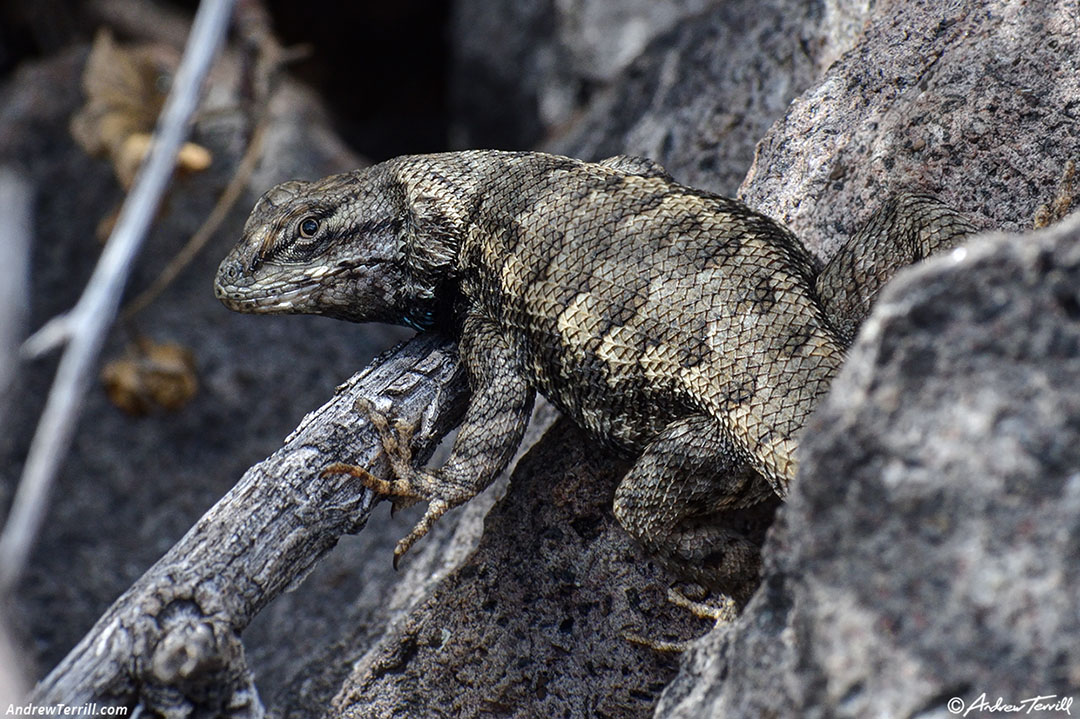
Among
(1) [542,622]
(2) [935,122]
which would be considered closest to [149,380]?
(1) [542,622]

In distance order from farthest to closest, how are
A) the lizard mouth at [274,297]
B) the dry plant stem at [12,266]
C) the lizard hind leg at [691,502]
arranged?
the dry plant stem at [12,266] < the lizard mouth at [274,297] < the lizard hind leg at [691,502]

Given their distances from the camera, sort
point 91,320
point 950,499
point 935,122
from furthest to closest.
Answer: point 935,122 → point 91,320 → point 950,499

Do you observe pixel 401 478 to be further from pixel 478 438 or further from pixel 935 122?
pixel 935 122

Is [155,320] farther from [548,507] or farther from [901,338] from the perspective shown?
[901,338]

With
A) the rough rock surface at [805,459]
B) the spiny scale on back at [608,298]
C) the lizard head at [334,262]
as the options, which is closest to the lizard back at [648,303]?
the spiny scale on back at [608,298]

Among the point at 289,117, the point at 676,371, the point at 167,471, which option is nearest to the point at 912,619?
the point at 676,371

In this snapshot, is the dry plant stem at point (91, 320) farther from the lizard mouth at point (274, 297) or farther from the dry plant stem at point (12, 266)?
the dry plant stem at point (12, 266)
